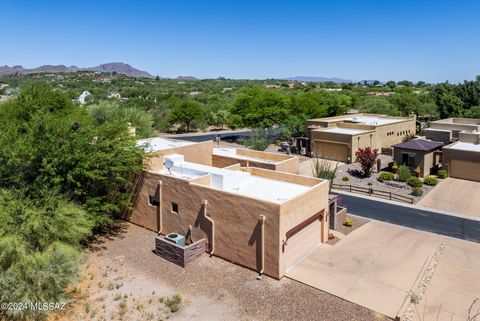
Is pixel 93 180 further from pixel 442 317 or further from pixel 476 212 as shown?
pixel 476 212

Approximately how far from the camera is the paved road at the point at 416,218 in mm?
22500

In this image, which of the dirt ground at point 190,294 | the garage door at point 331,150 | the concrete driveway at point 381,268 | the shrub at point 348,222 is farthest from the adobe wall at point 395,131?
the dirt ground at point 190,294

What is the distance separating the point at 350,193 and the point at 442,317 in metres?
17.6

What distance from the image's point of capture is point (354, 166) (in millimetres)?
40719

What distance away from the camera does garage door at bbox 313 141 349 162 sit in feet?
141

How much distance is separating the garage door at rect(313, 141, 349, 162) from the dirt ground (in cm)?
2836

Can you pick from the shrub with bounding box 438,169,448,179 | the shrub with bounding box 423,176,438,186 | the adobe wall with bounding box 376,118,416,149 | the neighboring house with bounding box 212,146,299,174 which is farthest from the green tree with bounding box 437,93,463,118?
the neighboring house with bounding box 212,146,299,174

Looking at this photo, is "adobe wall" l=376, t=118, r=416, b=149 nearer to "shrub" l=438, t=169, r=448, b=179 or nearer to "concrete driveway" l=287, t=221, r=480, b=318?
"shrub" l=438, t=169, r=448, b=179

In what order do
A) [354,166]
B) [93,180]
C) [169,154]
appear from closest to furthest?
[93,180], [169,154], [354,166]

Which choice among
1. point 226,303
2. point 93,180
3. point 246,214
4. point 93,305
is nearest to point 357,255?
point 246,214

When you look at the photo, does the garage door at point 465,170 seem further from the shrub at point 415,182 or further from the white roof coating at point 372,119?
the white roof coating at point 372,119

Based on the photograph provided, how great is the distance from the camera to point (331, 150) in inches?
1748

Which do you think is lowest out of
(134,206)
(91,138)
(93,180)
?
(134,206)

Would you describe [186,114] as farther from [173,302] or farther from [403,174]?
[173,302]
